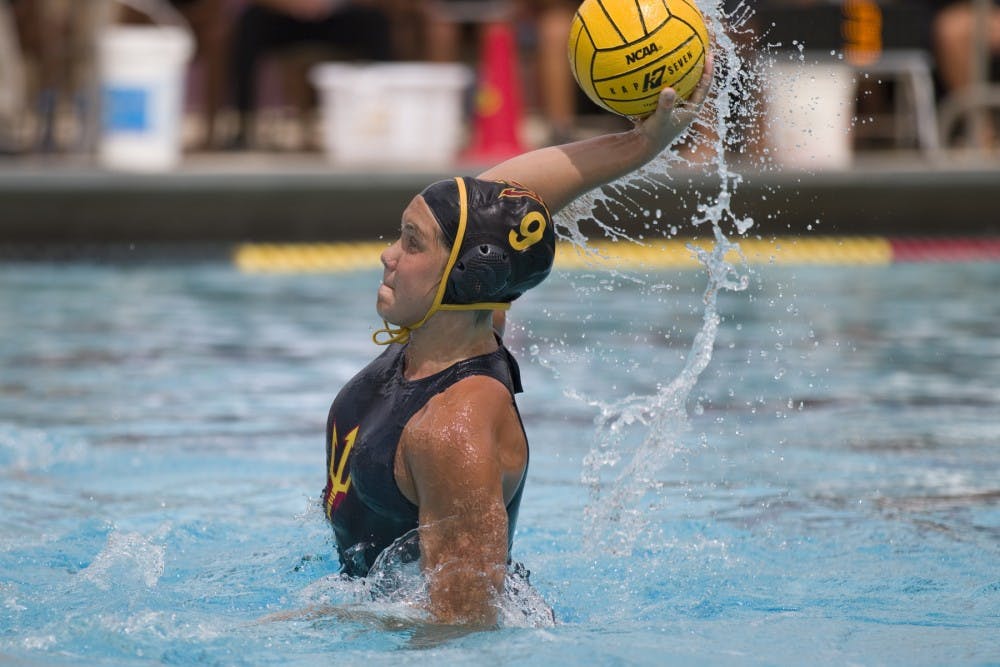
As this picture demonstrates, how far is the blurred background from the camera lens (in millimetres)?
9211

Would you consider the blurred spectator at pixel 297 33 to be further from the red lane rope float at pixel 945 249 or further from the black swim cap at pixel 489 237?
the black swim cap at pixel 489 237

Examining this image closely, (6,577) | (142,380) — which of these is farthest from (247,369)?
(6,577)

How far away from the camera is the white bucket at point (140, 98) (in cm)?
943

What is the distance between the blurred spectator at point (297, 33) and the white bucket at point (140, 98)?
3.38ft

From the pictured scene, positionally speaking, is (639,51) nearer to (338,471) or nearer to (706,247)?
(338,471)

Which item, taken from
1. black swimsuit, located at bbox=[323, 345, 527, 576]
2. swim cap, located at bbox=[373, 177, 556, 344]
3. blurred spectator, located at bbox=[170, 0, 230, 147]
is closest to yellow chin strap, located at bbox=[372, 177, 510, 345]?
swim cap, located at bbox=[373, 177, 556, 344]

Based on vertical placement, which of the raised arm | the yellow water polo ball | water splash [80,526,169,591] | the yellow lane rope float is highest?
the yellow water polo ball

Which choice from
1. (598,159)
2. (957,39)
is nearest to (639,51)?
(598,159)

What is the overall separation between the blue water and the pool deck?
908 mm

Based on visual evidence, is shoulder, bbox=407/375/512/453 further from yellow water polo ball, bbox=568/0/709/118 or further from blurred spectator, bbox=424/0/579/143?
blurred spectator, bbox=424/0/579/143

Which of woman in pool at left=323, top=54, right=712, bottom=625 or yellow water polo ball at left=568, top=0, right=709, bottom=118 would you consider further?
yellow water polo ball at left=568, top=0, right=709, bottom=118

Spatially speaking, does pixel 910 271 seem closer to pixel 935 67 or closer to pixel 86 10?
pixel 935 67

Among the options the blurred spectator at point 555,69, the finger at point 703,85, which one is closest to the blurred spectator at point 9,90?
the blurred spectator at point 555,69

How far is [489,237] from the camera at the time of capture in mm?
2789
